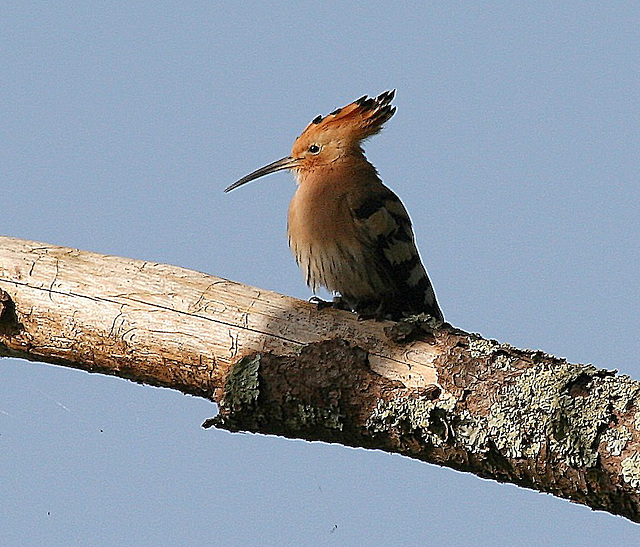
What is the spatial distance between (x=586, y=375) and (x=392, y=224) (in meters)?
1.38

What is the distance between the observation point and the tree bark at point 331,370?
99.7 inches

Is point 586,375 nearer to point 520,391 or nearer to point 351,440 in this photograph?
point 520,391

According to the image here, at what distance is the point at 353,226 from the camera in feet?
12.3

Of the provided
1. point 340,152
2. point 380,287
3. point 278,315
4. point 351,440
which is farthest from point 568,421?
point 340,152

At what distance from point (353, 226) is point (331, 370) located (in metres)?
1.06

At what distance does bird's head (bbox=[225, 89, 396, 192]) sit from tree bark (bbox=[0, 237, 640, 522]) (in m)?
1.09

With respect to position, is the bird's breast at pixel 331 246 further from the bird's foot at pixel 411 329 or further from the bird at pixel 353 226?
the bird's foot at pixel 411 329

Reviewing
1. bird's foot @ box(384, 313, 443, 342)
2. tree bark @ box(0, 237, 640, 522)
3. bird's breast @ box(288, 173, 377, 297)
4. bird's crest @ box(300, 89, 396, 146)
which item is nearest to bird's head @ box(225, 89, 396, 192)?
bird's crest @ box(300, 89, 396, 146)

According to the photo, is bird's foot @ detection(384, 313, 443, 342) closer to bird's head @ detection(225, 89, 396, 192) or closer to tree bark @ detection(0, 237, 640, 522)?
tree bark @ detection(0, 237, 640, 522)

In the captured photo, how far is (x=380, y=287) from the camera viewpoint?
3729 millimetres

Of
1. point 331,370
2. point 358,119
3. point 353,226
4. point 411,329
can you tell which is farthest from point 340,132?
point 331,370

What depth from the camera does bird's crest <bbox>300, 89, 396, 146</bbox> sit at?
4086mm

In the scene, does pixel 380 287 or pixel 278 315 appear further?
pixel 380 287

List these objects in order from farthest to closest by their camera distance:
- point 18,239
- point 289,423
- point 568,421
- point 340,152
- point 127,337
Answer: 1. point 340,152
2. point 18,239
3. point 127,337
4. point 289,423
5. point 568,421
